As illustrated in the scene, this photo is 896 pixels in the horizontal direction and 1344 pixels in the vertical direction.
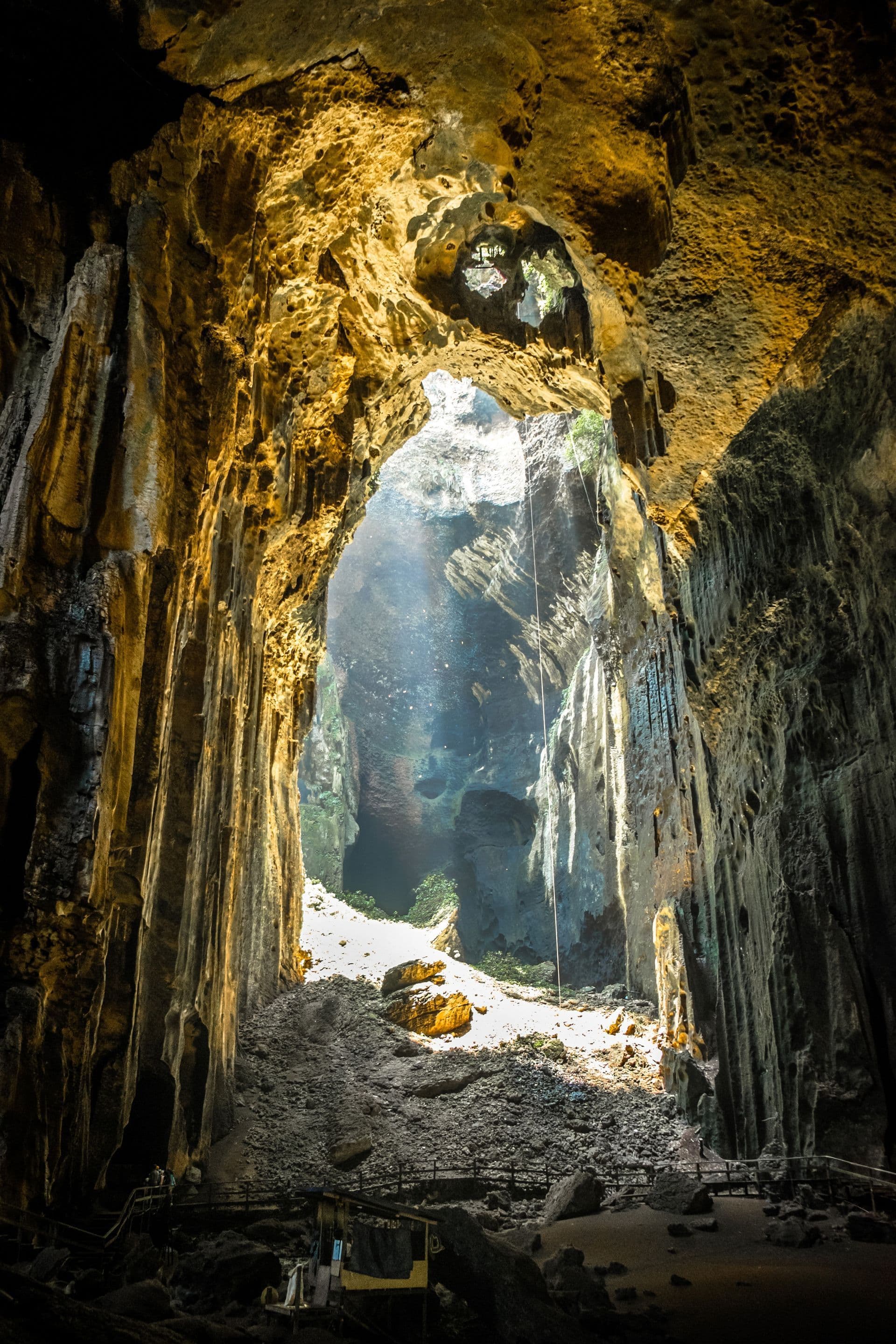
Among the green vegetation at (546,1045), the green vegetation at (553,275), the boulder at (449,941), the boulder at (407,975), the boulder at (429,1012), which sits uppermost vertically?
the green vegetation at (553,275)

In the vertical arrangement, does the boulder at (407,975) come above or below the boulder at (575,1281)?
above

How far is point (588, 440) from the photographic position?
26.1m

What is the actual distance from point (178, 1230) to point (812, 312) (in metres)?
12.3

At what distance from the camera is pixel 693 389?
1159 centimetres

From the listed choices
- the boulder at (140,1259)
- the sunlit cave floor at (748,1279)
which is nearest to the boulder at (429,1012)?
the sunlit cave floor at (748,1279)

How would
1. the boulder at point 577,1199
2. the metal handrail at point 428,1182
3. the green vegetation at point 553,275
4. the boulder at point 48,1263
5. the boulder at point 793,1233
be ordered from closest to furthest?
1. the boulder at point 48,1263
2. the metal handrail at point 428,1182
3. the boulder at point 793,1233
4. the boulder at point 577,1199
5. the green vegetation at point 553,275

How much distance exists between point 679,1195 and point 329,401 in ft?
42.6

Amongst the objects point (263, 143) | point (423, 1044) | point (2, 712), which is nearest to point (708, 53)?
point (263, 143)

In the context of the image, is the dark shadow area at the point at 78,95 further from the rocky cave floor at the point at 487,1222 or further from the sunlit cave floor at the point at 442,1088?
the sunlit cave floor at the point at 442,1088

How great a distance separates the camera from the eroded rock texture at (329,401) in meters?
7.55

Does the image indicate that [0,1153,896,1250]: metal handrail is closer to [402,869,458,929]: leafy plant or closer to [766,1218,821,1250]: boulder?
[766,1218,821,1250]: boulder

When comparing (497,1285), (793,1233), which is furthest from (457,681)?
(497,1285)

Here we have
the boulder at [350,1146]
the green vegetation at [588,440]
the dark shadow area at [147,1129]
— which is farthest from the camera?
the green vegetation at [588,440]

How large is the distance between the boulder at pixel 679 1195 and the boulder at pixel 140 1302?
21.7 feet
